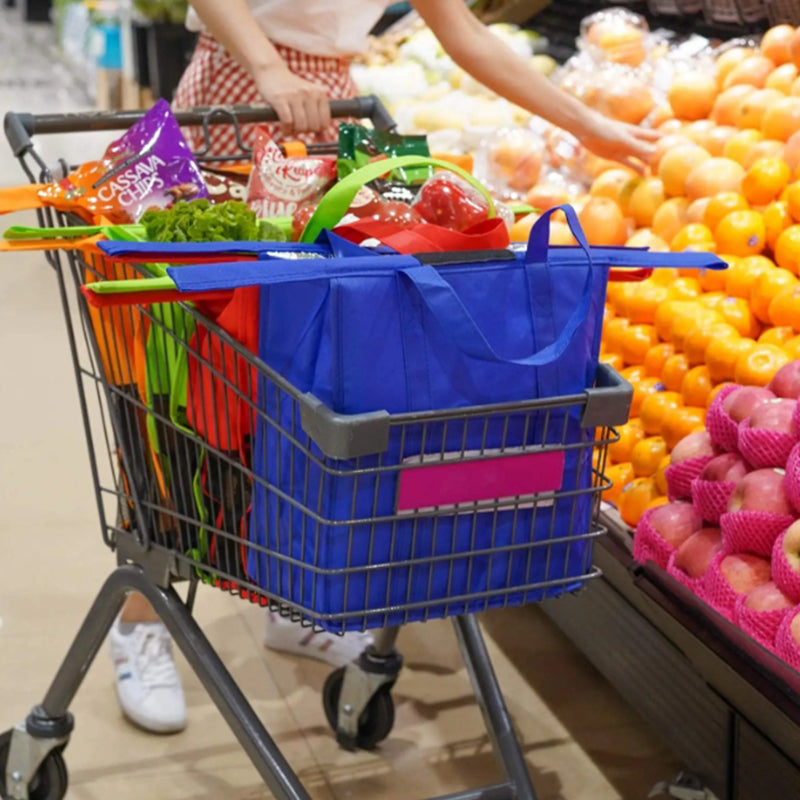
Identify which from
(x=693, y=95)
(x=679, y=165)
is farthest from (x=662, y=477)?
(x=693, y=95)

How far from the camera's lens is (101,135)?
27.0ft

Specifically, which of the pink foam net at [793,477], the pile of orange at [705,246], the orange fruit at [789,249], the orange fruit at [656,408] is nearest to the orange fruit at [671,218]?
the pile of orange at [705,246]

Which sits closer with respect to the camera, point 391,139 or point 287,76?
point 391,139

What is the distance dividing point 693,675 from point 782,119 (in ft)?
4.67

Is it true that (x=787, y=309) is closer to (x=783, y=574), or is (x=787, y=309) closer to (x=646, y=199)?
(x=783, y=574)

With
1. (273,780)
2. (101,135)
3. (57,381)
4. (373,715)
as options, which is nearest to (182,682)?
(373,715)

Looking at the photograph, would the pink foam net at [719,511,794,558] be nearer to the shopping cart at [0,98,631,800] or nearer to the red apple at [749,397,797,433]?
the red apple at [749,397,797,433]

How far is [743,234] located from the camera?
2.70 m

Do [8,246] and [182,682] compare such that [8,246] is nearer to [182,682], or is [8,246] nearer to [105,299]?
[105,299]

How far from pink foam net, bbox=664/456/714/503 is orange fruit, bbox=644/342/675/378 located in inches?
16.4

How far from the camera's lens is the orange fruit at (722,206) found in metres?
2.80

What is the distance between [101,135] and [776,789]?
283 inches

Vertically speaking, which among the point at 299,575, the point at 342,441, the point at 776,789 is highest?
the point at 342,441

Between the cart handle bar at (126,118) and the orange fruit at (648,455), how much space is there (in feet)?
2.67
